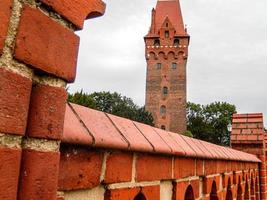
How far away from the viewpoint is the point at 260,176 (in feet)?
24.9

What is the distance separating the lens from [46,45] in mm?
922

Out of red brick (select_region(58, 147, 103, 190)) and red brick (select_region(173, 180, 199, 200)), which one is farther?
red brick (select_region(173, 180, 199, 200))

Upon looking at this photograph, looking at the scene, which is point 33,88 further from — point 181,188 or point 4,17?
point 181,188

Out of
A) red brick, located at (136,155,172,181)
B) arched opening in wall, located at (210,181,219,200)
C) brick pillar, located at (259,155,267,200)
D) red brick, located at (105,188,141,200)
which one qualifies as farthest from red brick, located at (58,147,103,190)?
brick pillar, located at (259,155,267,200)

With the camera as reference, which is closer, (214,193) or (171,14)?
(214,193)

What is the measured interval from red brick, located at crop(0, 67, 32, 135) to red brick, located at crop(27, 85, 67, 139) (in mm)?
36

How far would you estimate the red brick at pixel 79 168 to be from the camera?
1.11 meters

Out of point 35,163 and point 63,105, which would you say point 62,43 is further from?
point 35,163

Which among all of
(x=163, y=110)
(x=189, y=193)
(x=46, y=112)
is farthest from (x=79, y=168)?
(x=163, y=110)

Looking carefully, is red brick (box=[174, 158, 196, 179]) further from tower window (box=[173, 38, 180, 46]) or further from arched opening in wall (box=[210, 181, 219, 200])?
tower window (box=[173, 38, 180, 46])

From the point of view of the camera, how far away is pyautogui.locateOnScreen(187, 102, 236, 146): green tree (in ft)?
176

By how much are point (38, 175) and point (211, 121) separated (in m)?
55.3

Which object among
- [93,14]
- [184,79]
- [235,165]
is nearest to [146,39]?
[184,79]

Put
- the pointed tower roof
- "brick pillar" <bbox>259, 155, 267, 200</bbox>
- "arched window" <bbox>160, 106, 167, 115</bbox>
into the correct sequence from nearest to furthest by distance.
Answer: "brick pillar" <bbox>259, 155, 267, 200</bbox> < "arched window" <bbox>160, 106, 167, 115</bbox> < the pointed tower roof
